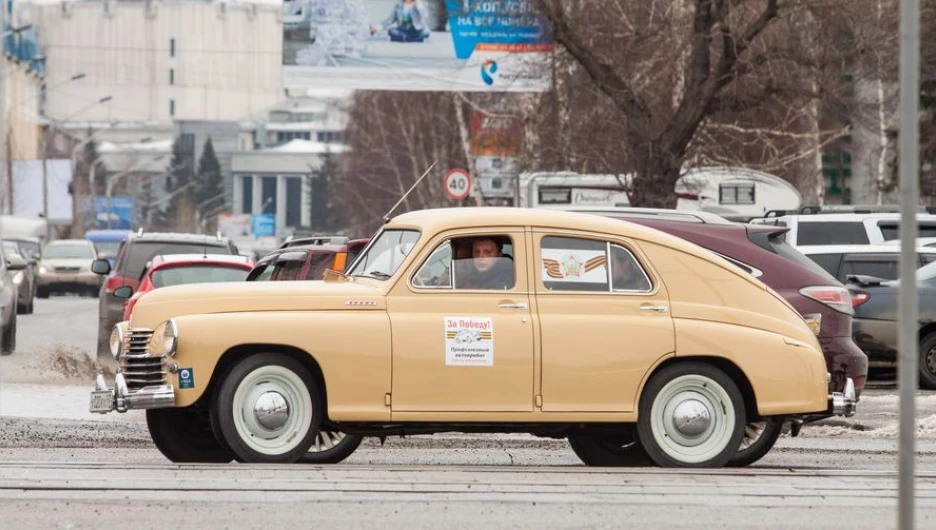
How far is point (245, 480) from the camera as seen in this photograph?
386 inches

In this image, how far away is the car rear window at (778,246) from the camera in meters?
14.1

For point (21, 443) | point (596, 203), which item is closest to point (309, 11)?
point (596, 203)

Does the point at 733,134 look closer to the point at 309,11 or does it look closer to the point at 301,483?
the point at 309,11

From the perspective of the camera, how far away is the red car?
67.1 feet

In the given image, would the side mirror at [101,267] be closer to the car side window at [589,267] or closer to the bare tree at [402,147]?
the car side window at [589,267]

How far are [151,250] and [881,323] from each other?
329 inches

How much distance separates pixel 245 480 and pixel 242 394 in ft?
2.92

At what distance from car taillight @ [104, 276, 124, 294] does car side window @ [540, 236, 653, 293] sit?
38.5ft

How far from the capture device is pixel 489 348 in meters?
10.8

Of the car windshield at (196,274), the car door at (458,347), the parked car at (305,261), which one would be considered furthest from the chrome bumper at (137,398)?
the car windshield at (196,274)

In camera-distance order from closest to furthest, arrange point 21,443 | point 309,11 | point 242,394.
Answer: point 242,394 < point 21,443 < point 309,11

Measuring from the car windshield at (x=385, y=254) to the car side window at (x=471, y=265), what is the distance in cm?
17

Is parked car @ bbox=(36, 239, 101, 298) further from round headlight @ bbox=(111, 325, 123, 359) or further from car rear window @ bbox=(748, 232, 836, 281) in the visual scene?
round headlight @ bbox=(111, 325, 123, 359)

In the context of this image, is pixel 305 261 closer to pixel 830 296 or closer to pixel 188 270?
pixel 188 270
